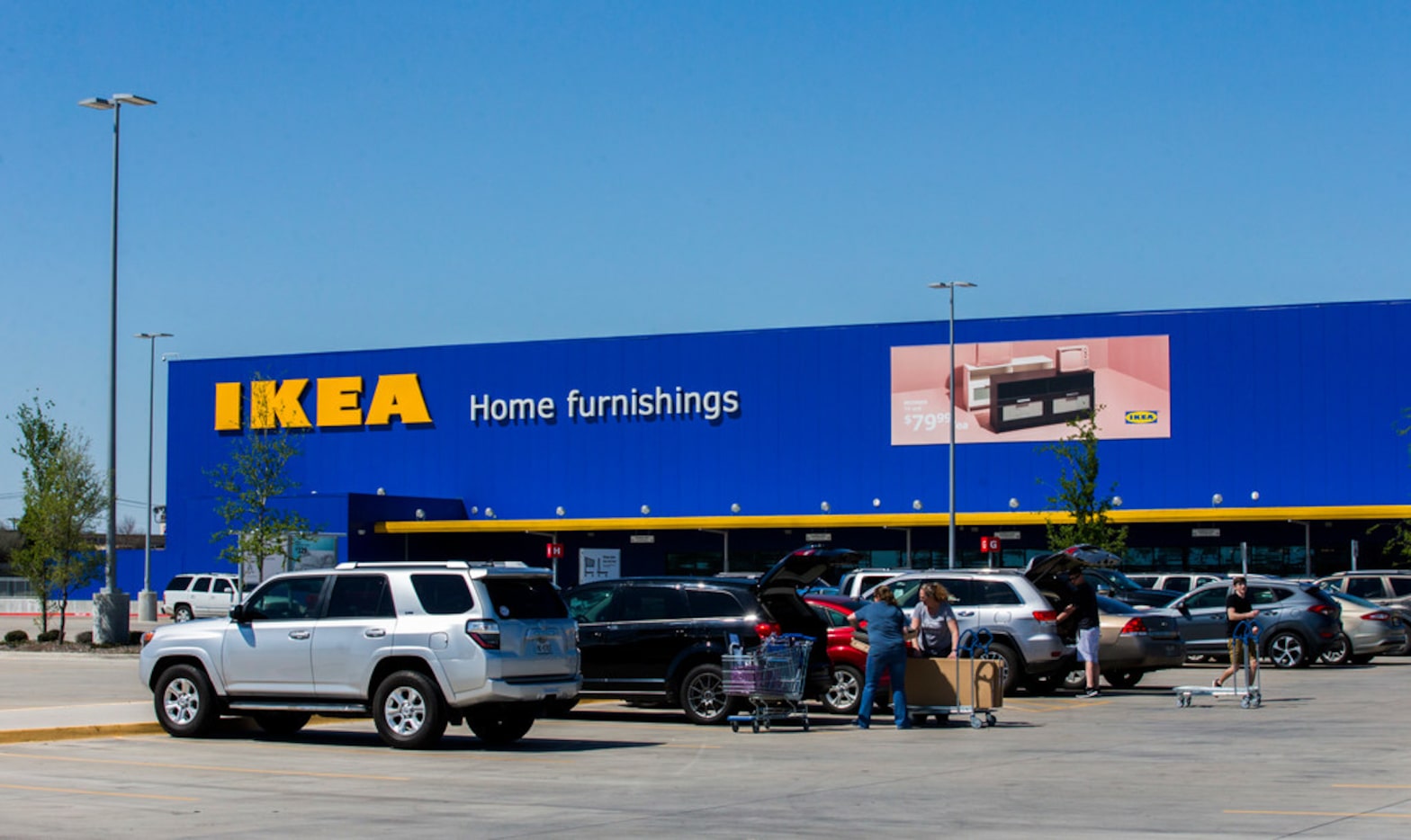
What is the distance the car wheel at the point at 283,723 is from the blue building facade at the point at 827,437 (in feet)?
88.2

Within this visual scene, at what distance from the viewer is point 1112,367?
52125 millimetres

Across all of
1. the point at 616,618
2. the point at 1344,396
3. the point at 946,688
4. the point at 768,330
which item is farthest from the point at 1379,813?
the point at 768,330

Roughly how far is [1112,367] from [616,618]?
35788mm

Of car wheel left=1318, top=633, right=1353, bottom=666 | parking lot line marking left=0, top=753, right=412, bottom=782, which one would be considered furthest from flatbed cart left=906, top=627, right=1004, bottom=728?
car wheel left=1318, top=633, right=1353, bottom=666

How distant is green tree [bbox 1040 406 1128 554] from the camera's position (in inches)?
1859

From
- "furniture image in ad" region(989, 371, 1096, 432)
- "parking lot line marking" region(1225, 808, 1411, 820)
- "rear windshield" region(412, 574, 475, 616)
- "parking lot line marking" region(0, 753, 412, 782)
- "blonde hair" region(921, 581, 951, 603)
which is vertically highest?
"furniture image in ad" region(989, 371, 1096, 432)

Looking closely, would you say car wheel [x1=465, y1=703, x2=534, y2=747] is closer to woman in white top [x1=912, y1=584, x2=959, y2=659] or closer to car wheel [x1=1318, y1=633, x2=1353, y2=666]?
woman in white top [x1=912, y1=584, x2=959, y2=659]

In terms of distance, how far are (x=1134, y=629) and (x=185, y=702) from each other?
13.4 m

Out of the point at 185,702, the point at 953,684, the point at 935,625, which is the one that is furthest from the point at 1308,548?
the point at 185,702

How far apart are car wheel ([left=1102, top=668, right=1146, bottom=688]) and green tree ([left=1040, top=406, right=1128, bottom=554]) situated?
2106 cm

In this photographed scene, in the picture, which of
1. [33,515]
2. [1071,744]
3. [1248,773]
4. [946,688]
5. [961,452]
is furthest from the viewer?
[961,452]

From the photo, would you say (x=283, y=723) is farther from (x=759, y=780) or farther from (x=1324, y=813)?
(x=1324, y=813)

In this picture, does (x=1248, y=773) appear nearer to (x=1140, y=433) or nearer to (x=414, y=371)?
(x=1140, y=433)

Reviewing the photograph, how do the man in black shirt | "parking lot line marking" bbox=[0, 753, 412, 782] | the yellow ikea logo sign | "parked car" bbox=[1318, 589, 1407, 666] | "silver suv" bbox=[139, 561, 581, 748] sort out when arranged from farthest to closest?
the yellow ikea logo sign < "parked car" bbox=[1318, 589, 1407, 666] < the man in black shirt < "silver suv" bbox=[139, 561, 581, 748] < "parking lot line marking" bbox=[0, 753, 412, 782]
